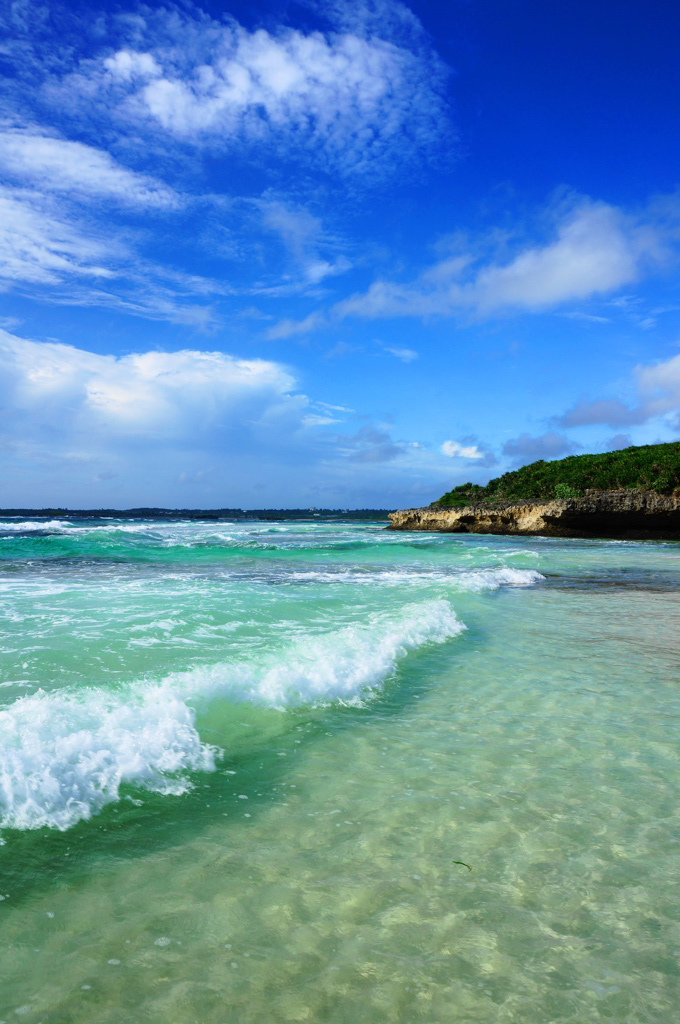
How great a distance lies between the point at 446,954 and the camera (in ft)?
Answer: 7.47

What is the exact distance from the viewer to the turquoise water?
7.00 feet

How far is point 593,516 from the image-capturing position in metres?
35.7

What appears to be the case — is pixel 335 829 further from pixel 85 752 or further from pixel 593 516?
pixel 593 516

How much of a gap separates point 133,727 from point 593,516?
3566cm

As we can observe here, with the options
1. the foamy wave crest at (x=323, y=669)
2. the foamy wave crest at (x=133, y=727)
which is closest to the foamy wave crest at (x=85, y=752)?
the foamy wave crest at (x=133, y=727)

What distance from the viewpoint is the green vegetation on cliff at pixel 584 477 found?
44.4 metres

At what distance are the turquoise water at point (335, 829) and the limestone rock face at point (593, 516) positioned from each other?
99.0 ft

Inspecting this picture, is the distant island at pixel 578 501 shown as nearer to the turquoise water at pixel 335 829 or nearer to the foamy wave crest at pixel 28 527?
the foamy wave crest at pixel 28 527

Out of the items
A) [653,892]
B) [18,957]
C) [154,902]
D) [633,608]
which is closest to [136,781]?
[154,902]

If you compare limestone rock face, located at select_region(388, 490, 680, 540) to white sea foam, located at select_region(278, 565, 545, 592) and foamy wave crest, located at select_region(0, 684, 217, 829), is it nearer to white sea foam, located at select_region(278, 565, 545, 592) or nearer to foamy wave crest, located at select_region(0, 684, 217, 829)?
white sea foam, located at select_region(278, 565, 545, 592)

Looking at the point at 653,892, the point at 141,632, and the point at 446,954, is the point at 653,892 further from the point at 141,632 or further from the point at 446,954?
the point at 141,632

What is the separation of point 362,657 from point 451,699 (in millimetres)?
1369

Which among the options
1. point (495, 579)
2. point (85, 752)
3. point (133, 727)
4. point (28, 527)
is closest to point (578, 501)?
point (495, 579)

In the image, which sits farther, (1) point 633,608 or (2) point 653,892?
(1) point 633,608
